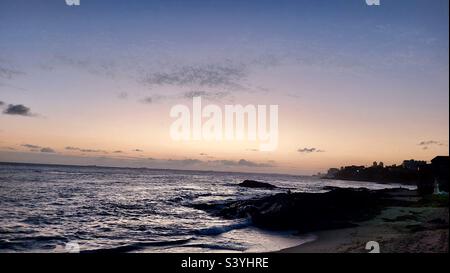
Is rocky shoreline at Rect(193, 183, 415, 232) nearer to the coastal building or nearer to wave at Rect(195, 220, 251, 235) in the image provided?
wave at Rect(195, 220, 251, 235)

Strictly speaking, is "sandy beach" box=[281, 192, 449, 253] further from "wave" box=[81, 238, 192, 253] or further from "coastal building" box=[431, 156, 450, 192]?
"coastal building" box=[431, 156, 450, 192]

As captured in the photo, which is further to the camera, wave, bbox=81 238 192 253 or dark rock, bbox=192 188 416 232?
dark rock, bbox=192 188 416 232

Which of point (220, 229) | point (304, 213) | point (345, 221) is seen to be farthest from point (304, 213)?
point (220, 229)

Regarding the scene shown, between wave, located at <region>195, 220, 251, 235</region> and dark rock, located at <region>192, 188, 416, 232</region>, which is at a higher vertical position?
dark rock, located at <region>192, 188, 416, 232</region>

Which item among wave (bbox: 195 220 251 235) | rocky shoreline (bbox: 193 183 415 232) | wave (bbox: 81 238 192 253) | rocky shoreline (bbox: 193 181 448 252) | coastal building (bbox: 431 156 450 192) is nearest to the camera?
rocky shoreline (bbox: 193 181 448 252)

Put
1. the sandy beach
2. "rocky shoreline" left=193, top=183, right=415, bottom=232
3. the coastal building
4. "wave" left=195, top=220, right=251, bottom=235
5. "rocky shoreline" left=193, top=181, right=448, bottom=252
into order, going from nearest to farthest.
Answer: the sandy beach → "rocky shoreline" left=193, top=181, right=448, bottom=252 → "wave" left=195, top=220, right=251, bottom=235 → "rocky shoreline" left=193, top=183, right=415, bottom=232 → the coastal building

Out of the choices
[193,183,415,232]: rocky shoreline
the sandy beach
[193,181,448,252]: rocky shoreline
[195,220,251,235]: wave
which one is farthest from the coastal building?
[195,220,251,235]: wave

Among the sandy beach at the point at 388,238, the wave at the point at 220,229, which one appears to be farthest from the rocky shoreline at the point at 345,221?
the wave at the point at 220,229

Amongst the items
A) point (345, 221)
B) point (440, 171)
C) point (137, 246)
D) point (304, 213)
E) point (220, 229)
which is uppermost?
point (440, 171)

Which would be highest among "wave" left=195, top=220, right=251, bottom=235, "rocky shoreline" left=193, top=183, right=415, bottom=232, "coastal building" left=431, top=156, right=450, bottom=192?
"coastal building" left=431, top=156, right=450, bottom=192

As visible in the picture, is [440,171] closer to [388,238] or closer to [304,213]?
[304,213]

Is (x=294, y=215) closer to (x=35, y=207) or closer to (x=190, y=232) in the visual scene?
(x=190, y=232)
